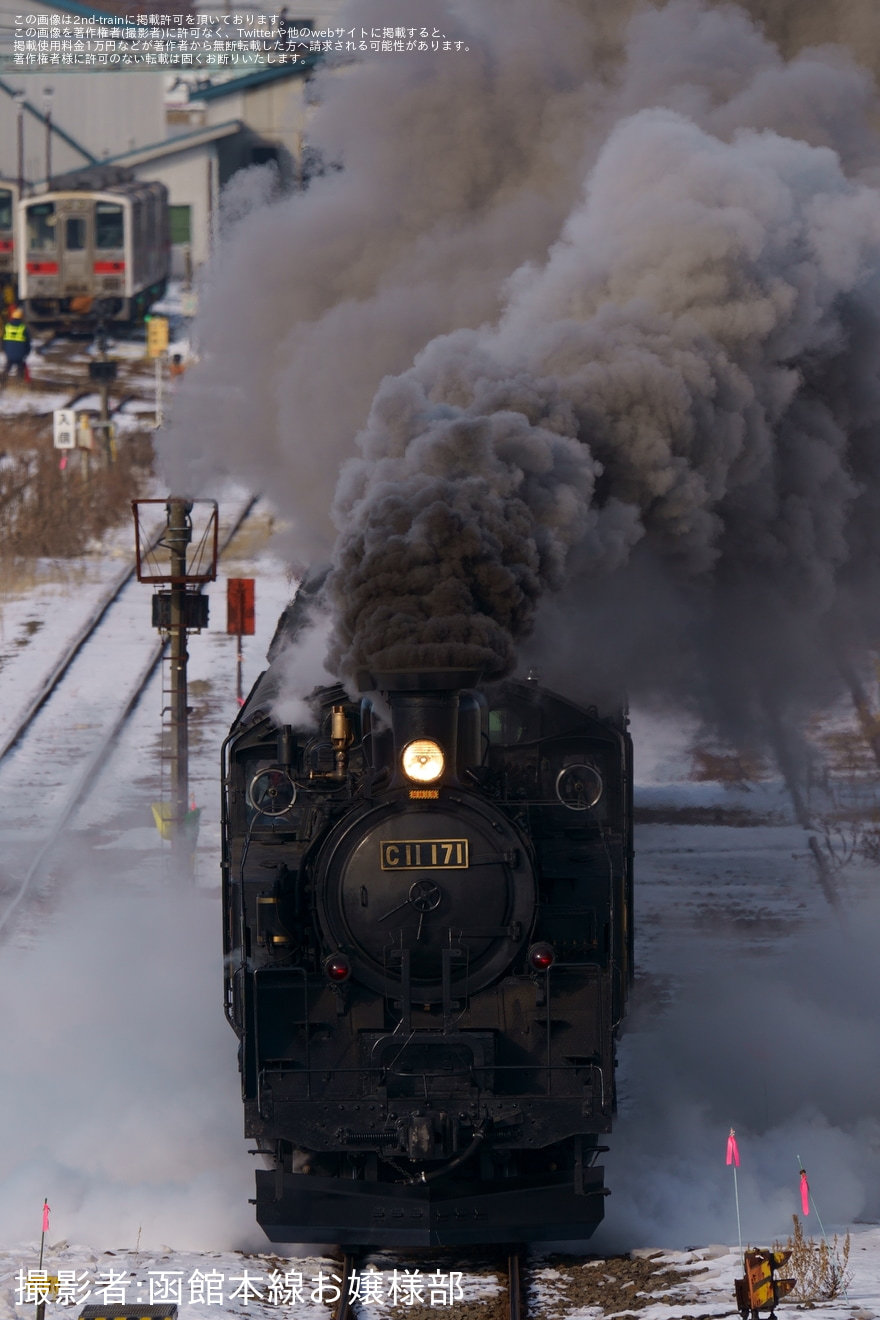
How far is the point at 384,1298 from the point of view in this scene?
1143 cm

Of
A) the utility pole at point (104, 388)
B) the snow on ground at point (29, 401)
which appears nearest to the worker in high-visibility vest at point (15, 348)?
the snow on ground at point (29, 401)

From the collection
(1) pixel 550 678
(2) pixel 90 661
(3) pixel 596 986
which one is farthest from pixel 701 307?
→ (2) pixel 90 661

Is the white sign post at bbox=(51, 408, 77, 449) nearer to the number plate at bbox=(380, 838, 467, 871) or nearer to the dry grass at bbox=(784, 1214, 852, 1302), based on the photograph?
the number plate at bbox=(380, 838, 467, 871)

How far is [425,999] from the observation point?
1170cm

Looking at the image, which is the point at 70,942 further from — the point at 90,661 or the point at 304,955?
the point at 90,661

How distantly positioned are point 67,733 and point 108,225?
24.2 metres

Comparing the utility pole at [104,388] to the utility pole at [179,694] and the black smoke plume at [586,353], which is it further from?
the utility pole at [179,694]

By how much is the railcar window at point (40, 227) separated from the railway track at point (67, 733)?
57.6ft

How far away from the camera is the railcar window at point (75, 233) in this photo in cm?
4822

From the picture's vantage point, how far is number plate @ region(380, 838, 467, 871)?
11.5 metres

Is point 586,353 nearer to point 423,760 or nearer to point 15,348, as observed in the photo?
point 423,760

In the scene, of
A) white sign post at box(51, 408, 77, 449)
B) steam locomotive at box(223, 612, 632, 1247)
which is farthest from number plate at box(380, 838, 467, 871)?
white sign post at box(51, 408, 77, 449)

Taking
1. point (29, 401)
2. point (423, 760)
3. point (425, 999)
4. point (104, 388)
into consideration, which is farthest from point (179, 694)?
point (29, 401)

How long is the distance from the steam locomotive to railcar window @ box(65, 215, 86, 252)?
127ft
